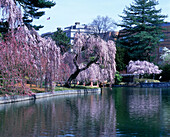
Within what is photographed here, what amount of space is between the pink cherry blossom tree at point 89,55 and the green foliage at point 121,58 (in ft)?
123

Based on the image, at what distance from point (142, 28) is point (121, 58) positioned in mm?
9726

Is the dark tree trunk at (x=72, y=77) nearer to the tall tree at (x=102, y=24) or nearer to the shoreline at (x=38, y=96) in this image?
the shoreline at (x=38, y=96)

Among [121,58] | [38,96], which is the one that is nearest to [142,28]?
[121,58]

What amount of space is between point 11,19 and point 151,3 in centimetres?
6426

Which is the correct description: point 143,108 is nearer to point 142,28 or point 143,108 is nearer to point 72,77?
point 72,77

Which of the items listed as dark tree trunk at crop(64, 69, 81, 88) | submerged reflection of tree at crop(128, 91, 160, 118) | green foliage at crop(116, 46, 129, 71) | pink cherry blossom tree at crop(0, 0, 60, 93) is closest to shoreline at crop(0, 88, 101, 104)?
pink cherry blossom tree at crop(0, 0, 60, 93)

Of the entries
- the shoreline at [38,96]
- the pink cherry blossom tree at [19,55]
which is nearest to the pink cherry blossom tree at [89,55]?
the shoreline at [38,96]

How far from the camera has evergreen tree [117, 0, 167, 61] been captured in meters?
81.4

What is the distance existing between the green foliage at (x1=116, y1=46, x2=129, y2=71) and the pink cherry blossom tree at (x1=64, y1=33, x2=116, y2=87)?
37452 millimetres

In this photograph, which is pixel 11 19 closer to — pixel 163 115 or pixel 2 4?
pixel 2 4

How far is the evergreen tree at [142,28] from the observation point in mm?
81438

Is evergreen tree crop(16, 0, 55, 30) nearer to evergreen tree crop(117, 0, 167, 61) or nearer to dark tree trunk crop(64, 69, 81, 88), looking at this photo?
dark tree trunk crop(64, 69, 81, 88)

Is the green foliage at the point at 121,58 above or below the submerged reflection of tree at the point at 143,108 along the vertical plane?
above

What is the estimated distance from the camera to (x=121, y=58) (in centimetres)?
8356
